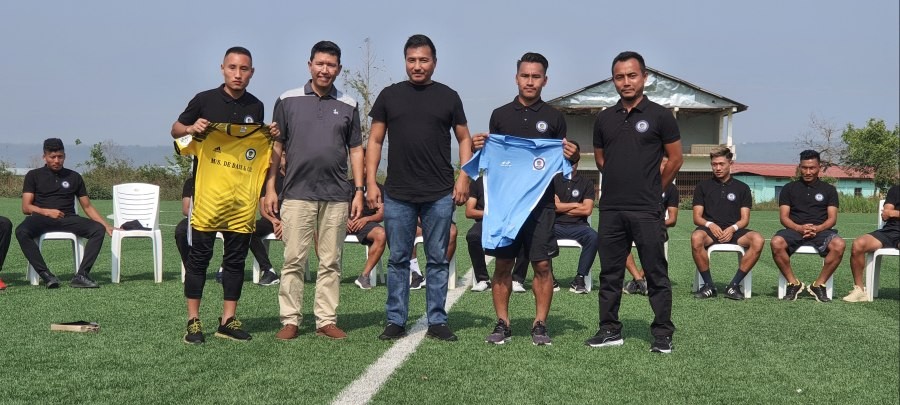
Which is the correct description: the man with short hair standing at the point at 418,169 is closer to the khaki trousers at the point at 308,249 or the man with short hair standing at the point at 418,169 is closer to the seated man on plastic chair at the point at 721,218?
the khaki trousers at the point at 308,249

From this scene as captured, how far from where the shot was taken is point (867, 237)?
919cm

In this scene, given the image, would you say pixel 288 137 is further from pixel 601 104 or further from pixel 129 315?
pixel 601 104

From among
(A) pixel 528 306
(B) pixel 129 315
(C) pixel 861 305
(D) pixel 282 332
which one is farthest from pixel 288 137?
(C) pixel 861 305

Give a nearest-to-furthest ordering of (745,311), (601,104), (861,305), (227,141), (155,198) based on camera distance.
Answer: (227,141) → (745,311) → (861,305) → (155,198) → (601,104)

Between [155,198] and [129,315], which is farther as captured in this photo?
[155,198]

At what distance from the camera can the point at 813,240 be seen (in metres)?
9.28

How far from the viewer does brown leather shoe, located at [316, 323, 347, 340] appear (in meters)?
6.26

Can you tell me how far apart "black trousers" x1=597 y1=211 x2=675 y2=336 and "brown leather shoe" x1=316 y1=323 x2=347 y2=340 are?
6.10ft

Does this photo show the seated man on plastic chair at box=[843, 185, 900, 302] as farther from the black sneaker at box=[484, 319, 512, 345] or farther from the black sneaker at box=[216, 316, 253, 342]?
the black sneaker at box=[216, 316, 253, 342]

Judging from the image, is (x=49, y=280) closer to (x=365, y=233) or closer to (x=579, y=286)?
(x=365, y=233)

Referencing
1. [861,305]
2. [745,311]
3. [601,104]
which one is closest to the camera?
[745,311]

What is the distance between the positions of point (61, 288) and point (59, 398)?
5016mm

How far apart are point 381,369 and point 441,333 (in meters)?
1.06

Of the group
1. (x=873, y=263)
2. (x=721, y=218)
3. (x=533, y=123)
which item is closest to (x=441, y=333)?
(x=533, y=123)
